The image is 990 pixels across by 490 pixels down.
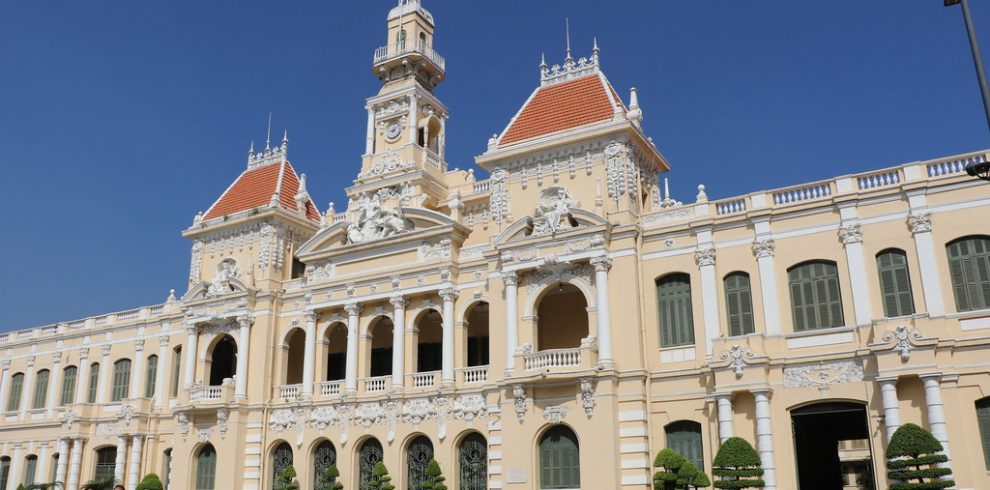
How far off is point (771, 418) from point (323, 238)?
19.3 metres

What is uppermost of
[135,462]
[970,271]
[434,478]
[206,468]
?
[970,271]

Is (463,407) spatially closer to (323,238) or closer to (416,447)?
(416,447)

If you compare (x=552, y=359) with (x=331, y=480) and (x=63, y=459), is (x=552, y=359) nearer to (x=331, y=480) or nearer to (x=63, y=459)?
(x=331, y=480)

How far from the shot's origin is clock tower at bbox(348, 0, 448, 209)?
3556cm

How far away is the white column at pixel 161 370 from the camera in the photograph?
1549 inches

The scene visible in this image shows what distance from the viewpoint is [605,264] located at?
1118 inches

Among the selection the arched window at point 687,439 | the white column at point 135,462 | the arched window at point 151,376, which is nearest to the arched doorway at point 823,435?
the arched window at point 687,439

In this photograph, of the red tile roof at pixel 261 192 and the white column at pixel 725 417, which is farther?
the red tile roof at pixel 261 192

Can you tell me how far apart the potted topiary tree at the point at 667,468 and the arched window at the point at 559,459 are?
11.3ft

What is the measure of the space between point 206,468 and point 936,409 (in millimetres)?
27625

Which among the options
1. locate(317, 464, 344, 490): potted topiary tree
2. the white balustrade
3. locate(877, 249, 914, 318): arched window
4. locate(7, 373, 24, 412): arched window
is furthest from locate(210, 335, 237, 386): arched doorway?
locate(877, 249, 914, 318): arched window

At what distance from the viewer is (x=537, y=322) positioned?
99.7 ft

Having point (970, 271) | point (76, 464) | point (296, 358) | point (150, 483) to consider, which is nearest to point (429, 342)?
point (296, 358)

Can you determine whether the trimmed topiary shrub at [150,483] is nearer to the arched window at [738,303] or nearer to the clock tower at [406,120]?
the clock tower at [406,120]
